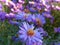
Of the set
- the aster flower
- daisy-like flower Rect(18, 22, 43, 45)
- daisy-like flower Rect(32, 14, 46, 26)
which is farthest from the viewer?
the aster flower

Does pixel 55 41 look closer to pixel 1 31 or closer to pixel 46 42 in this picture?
pixel 46 42

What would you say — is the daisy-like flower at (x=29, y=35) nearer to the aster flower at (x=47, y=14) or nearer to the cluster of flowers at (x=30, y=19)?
the cluster of flowers at (x=30, y=19)

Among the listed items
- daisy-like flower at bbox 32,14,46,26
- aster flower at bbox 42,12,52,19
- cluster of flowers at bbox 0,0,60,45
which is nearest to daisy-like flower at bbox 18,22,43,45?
cluster of flowers at bbox 0,0,60,45

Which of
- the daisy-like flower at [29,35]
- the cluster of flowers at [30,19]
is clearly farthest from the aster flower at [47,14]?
the daisy-like flower at [29,35]

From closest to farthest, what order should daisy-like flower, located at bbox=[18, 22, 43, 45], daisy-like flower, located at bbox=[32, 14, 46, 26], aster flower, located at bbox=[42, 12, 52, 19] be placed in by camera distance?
daisy-like flower, located at bbox=[18, 22, 43, 45] → daisy-like flower, located at bbox=[32, 14, 46, 26] → aster flower, located at bbox=[42, 12, 52, 19]

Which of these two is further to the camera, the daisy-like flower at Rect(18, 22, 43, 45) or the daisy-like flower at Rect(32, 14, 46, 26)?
the daisy-like flower at Rect(32, 14, 46, 26)

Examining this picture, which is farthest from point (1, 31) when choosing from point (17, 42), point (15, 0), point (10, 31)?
point (15, 0)

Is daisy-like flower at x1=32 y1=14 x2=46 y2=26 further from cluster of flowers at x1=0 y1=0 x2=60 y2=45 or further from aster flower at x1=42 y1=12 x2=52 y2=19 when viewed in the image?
aster flower at x1=42 y1=12 x2=52 y2=19

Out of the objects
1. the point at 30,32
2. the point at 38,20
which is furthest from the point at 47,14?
the point at 30,32
